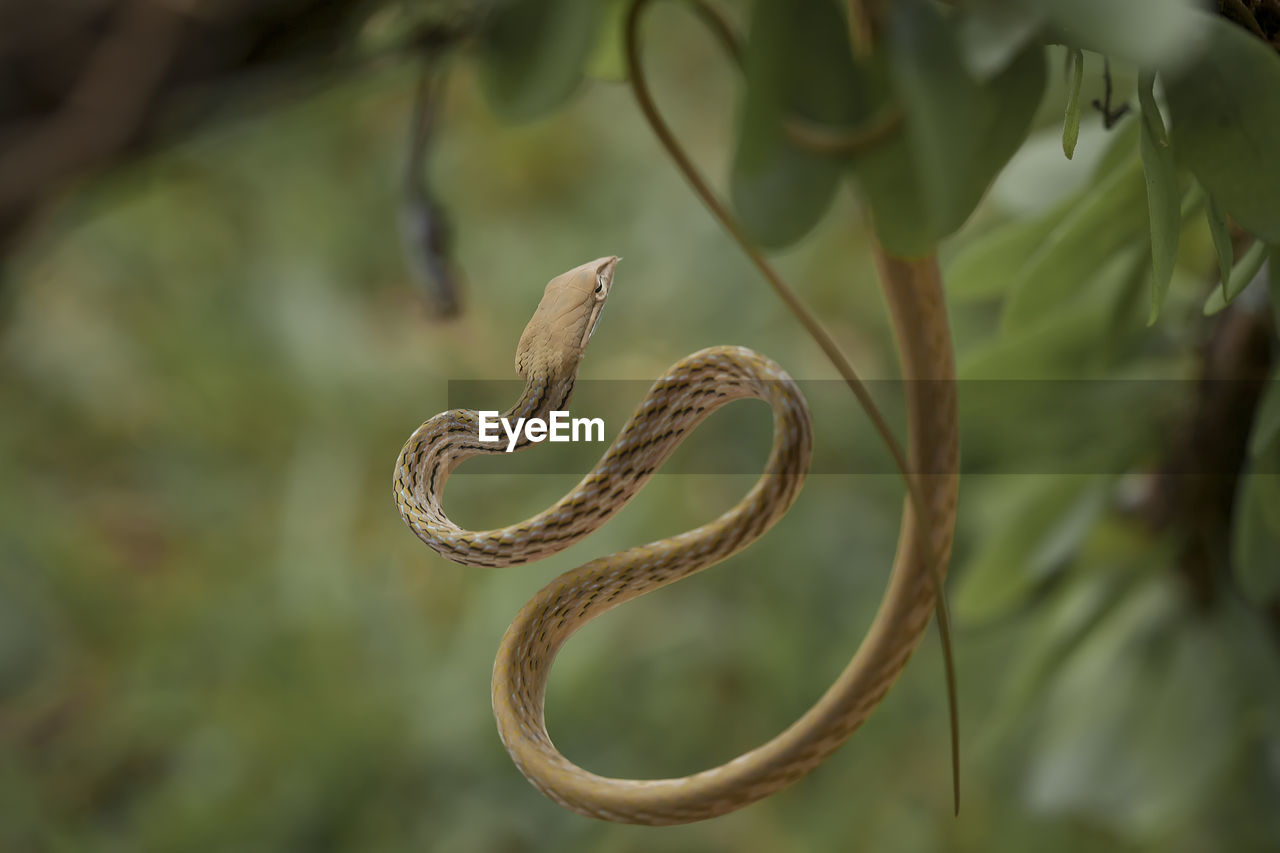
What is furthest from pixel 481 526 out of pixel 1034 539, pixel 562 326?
pixel 1034 539

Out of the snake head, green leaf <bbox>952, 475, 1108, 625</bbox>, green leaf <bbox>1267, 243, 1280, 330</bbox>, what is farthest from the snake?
green leaf <bbox>952, 475, 1108, 625</bbox>

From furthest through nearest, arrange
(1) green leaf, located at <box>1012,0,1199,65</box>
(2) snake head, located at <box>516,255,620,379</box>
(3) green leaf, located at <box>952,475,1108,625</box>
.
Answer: (3) green leaf, located at <box>952,475,1108,625</box> < (2) snake head, located at <box>516,255,620,379</box> < (1) green leaf, located at <box>1012,0,1199,65</box>

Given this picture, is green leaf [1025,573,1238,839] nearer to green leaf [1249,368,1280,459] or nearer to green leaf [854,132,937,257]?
green leaf [1249,368,1280,459]

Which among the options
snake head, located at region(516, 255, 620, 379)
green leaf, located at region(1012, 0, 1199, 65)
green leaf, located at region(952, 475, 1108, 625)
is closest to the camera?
green leaf, located at region(1012, 0, 1199, 65)

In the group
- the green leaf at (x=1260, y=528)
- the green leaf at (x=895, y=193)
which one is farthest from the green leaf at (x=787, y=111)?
the green leaf at (x=1260, y=528)

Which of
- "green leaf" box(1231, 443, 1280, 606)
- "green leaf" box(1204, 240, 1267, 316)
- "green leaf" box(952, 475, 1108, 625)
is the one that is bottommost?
"green leaf" box(952, 475, 1108, 625)

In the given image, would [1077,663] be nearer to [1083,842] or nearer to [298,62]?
[1083,842]
